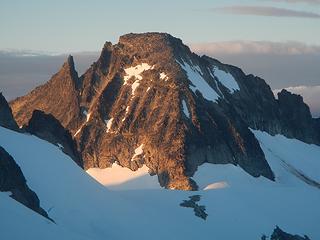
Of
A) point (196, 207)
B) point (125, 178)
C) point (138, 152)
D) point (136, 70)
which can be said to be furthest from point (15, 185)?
point (136, 70)

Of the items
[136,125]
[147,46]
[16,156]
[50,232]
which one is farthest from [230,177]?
[50,232]

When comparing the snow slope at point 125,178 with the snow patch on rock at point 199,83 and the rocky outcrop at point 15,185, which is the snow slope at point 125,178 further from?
the rocky outcrop at point 15,185

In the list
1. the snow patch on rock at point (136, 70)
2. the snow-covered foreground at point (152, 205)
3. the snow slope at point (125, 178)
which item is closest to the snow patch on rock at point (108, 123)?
the snow slope at point (125, 178)

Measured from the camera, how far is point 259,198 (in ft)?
506

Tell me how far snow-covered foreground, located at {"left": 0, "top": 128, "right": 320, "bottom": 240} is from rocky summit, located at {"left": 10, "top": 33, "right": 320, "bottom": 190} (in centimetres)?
551

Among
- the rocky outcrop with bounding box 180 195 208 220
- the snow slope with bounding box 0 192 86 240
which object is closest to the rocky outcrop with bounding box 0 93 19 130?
the rocky outcrop with bounding box 180 195 208 220

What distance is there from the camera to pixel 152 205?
130m

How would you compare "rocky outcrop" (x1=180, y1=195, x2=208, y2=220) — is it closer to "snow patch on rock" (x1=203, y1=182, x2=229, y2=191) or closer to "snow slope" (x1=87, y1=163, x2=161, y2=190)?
"snow patch on rock" (x1=203, y1=182, x2=229, y2=191)

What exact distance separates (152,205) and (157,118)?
4872cm

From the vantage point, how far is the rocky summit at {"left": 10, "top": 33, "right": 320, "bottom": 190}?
169000 millimetres

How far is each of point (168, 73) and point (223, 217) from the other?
54.7 metres

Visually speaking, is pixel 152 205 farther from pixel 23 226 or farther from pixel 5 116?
pixel 23 226

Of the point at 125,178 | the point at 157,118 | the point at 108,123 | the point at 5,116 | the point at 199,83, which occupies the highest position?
the point at 199,83

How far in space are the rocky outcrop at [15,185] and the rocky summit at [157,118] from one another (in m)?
62.9
